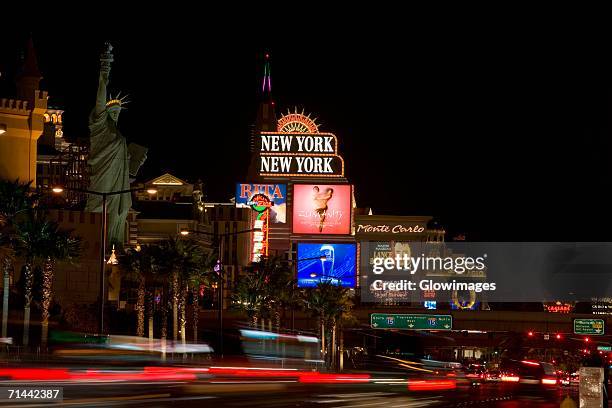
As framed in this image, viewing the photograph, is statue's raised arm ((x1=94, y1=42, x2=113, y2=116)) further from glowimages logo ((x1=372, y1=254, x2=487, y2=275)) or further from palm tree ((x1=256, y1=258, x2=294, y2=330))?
glowimages logo ((x1=372, y1=254, x2=487, y2=275))

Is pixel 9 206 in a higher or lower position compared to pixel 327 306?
higher

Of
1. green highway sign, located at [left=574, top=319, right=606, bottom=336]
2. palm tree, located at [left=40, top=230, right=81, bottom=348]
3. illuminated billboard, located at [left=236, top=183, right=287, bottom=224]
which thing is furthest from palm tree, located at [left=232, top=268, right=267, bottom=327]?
illuminated billboard, located at [left=236, top=183, right=287, bottom=224]

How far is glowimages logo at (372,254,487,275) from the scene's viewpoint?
577 ft

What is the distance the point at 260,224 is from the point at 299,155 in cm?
1456

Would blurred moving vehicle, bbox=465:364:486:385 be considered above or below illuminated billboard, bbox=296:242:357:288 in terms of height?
below

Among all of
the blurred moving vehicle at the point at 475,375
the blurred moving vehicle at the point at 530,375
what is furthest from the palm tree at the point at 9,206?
the blurred moving vehicle at the point at 530,375

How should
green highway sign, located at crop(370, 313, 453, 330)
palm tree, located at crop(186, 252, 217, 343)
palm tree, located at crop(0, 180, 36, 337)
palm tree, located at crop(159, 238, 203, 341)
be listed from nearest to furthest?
palm tree, located at crop(0, 180, 36, 337)
palm tree, located at crop(159, 238, 203, 341)
palm tree, located at crop(186, 252, 217, 343)
green highway sign, located at crop(370, 313, 453, 330)

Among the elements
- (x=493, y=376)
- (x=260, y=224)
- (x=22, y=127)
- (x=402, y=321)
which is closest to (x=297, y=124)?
(x=260, y=224)

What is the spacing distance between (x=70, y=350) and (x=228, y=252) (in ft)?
445

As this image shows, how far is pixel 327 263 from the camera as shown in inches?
5827

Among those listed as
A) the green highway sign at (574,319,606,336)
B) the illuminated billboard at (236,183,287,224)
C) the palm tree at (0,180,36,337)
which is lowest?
the green highway sign at (574,319,606,336)

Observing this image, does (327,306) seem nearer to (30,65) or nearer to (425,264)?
(30,65)

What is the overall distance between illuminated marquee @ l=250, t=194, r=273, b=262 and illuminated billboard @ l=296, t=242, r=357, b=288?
24.0 ft

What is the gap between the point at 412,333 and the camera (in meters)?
150
